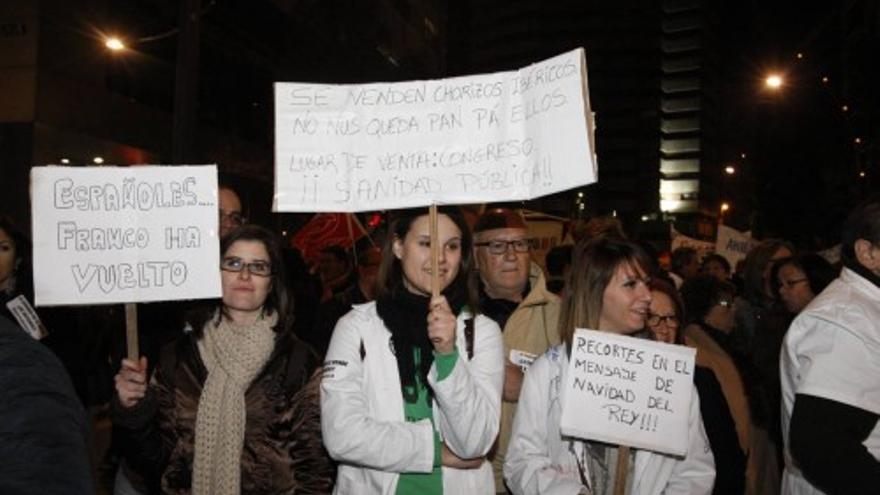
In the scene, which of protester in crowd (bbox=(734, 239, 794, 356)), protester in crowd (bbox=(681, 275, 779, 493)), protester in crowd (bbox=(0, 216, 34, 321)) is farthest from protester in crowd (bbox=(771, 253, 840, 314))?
protester in crowd (bbox=(0, 216, 34, 321))

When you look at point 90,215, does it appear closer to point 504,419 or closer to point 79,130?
point 504,419

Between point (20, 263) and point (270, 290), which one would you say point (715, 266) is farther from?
point (20, 263)

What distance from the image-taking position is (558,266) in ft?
21.6

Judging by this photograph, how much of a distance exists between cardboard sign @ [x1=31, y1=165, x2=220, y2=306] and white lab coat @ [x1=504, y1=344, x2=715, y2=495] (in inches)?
56.2

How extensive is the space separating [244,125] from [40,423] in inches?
988

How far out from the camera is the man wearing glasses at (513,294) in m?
3.89

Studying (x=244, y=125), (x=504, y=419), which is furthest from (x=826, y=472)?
(x=244, y=125)

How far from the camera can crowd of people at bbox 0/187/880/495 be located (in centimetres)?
263

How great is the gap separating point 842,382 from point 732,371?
141 centimetres

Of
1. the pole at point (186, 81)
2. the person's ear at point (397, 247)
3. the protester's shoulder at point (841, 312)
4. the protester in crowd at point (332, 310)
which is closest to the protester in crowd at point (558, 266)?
the protester in crowd at point (332, 310)

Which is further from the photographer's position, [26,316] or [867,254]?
[26,316]

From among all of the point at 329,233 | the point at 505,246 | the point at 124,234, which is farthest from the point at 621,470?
the point at 329,233

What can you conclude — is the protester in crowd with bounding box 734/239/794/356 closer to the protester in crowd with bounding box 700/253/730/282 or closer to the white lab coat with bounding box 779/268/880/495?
the protester in crowd with bounding box 700/253/730/282

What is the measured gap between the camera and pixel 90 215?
3.05 meters
